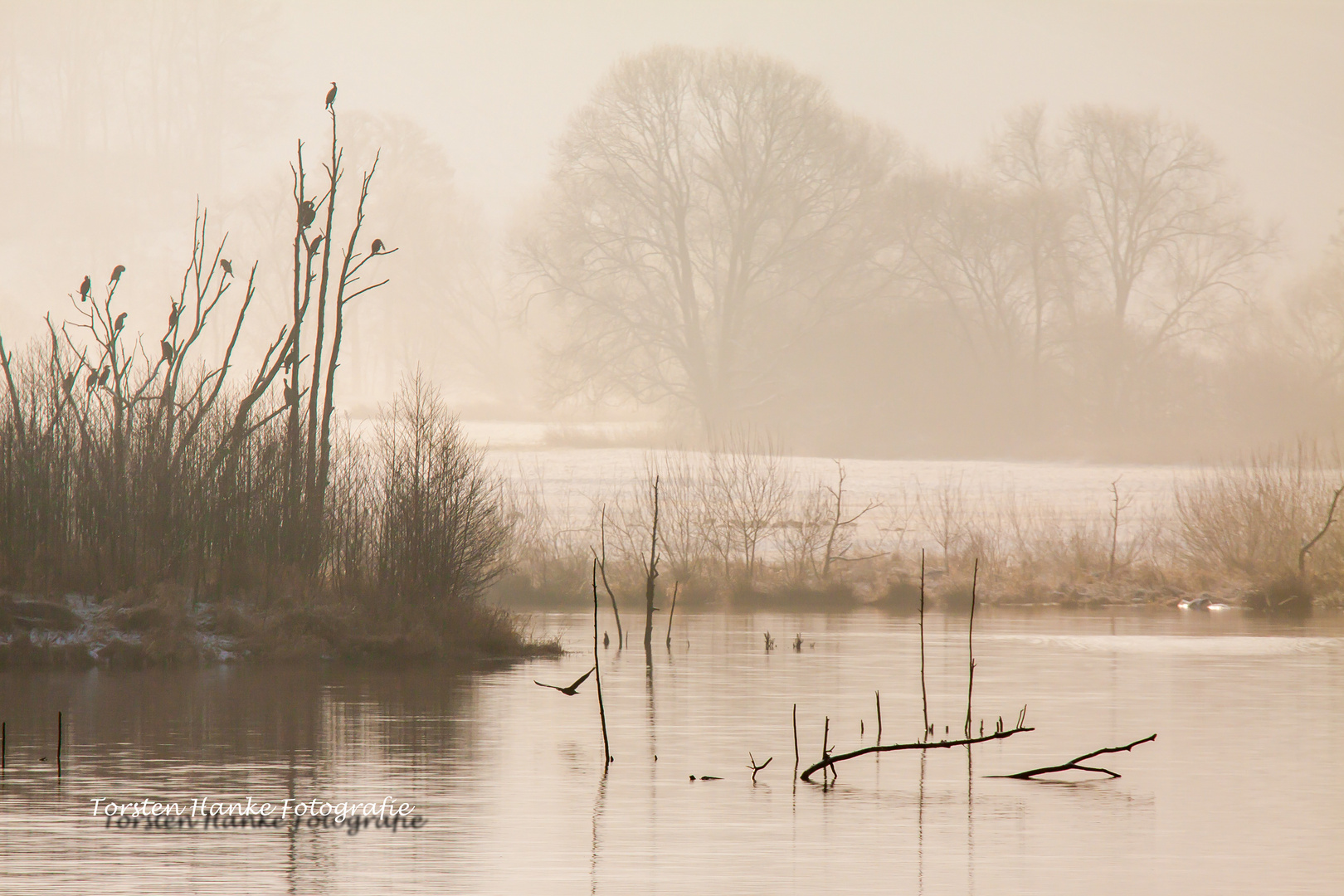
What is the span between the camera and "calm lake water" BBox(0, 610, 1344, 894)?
10336mm

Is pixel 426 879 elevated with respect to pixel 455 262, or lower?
lower

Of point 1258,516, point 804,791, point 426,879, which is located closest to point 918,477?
point 1258,516

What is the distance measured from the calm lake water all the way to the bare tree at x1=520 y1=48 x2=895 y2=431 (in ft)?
134

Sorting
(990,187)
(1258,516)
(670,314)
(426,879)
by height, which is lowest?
(426,879)

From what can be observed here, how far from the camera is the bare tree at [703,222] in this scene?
6519 cm

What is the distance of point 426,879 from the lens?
10.1 m

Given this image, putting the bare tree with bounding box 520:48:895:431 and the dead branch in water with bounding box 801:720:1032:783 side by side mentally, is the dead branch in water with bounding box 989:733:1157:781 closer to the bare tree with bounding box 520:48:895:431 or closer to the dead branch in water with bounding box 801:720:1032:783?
the dead branch in water with bounding box 801:720:1032:783

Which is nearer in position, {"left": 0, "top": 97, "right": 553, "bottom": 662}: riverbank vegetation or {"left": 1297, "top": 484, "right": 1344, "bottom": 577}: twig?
{"left": 0, "top": 97, "right": 553, "bottom": 662}: riverbank vegetation

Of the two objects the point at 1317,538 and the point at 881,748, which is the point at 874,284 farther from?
the point at 881,748

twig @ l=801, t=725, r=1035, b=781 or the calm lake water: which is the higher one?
twig @ l=801, t=725, r=1035, b=781

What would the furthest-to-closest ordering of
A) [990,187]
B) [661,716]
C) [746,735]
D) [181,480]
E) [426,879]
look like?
1. [990,187]
2. [181,480]
3. [661,716]
4. [746,735]
5. [426,879]

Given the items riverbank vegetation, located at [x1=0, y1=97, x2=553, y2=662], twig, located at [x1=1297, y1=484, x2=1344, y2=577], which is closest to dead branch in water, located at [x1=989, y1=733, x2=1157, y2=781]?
riverbank vegetation, located at [x1=0, y1=97, x2=553, y2=662]

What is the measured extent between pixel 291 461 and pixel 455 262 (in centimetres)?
6887

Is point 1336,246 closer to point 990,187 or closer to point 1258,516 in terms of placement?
point 990,187
